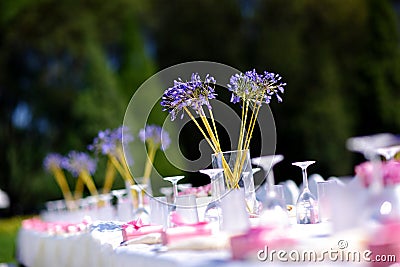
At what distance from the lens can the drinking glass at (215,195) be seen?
2.62 m

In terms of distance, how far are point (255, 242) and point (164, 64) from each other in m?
9.92

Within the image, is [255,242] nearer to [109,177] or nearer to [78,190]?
[109,177]

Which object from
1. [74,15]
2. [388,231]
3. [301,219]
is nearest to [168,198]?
[301,219]

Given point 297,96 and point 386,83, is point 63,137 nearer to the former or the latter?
point 297,96

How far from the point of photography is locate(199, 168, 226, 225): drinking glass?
2.62 meters

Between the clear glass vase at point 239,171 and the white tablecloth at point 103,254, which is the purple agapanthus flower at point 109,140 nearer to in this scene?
the white tablecloth at point 103,254

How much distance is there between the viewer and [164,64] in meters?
11.7

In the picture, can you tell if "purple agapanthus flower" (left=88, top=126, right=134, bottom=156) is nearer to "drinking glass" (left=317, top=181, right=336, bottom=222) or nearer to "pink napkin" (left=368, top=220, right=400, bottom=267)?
"drinking glass" (left=317, top=181, right=336, bottom=222)

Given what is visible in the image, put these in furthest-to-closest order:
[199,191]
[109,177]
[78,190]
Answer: [78,190], [109,177], [199,191]

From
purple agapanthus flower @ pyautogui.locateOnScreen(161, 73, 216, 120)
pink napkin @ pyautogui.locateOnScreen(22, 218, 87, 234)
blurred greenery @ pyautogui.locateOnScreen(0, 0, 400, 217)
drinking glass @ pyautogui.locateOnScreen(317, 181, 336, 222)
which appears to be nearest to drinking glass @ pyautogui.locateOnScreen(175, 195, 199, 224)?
purple agapanthus flower @ pyautogui.locateOnScreen(161, 73, 216, 120)

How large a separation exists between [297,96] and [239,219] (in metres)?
9.00

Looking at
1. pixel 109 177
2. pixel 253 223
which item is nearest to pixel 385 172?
pixel 253 223

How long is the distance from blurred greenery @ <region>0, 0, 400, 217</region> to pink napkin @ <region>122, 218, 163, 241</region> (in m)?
7.25

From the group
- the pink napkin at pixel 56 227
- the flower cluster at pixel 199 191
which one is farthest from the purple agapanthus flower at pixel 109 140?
the flower cluster at pixel 199 191
